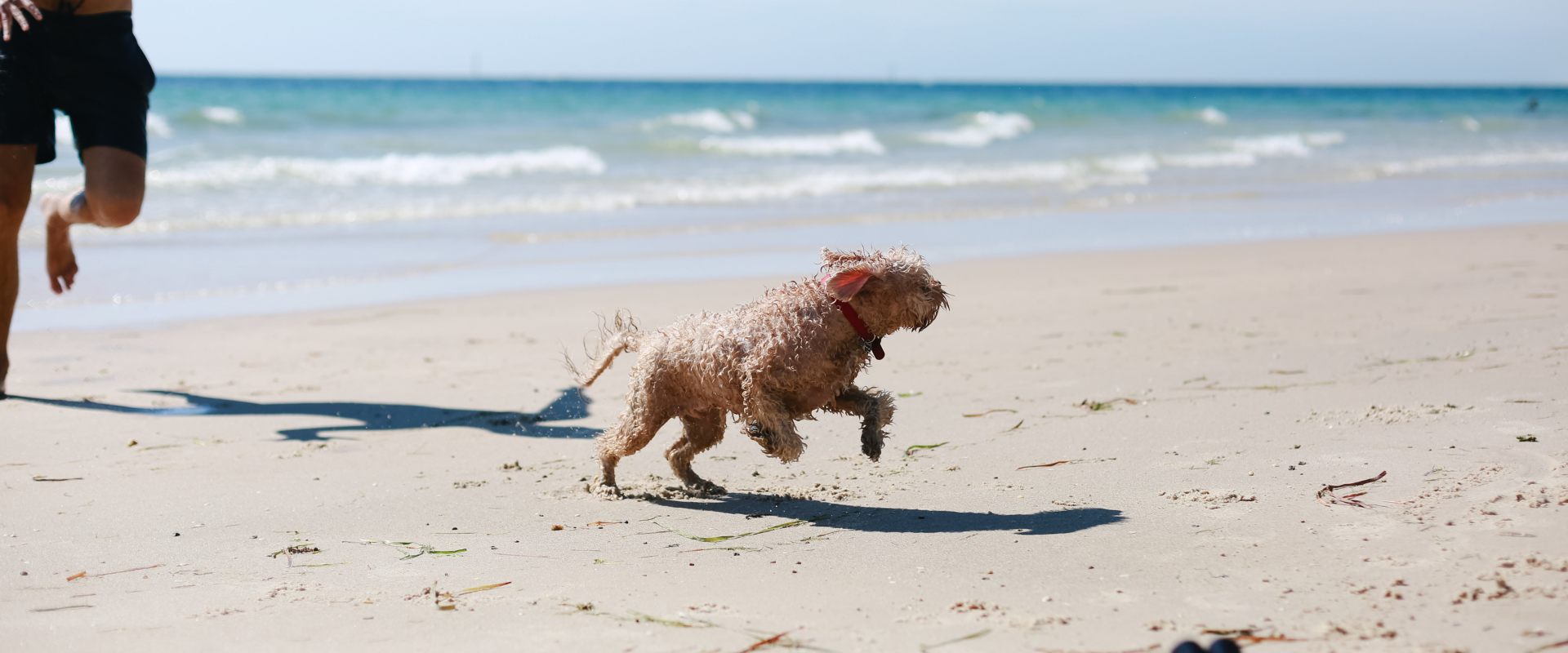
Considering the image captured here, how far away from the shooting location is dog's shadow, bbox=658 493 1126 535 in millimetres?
3725

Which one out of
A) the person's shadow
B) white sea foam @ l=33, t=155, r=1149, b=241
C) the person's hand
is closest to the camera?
the person's hand

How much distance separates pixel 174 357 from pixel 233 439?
2.10 metres

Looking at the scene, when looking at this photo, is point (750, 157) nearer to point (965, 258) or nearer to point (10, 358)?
point (965, 258)

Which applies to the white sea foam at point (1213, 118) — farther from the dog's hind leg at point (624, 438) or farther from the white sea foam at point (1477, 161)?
the dog's hind leg at point (624, 438)

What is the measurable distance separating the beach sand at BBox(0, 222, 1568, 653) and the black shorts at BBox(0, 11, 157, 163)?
136cm

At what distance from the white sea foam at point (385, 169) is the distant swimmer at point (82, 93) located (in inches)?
523

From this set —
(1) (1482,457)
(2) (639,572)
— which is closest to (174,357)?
(2) (639,572)

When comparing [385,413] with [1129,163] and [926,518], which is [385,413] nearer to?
[926,518]

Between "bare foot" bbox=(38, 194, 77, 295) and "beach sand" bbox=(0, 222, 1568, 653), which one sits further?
"bare foot" bbox=(38, 194, 77, 295)

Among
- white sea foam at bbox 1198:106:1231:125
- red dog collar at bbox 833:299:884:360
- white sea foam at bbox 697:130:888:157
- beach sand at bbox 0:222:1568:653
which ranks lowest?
beach sand at bbox 0:222:1568:653

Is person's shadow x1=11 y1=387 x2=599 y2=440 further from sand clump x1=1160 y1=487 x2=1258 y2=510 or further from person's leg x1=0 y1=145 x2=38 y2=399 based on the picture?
sand clump x1=1160 y1=487 x2=1258 y2=510

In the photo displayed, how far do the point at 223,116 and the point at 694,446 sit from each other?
29039mm

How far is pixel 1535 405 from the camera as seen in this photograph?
459 centimetres

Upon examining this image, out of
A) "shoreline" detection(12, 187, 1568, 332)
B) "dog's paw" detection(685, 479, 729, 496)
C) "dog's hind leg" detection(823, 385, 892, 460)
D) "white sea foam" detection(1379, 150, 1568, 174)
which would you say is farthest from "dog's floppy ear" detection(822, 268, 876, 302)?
"white sea foam" detection(1379, 150, 1568, 174)
